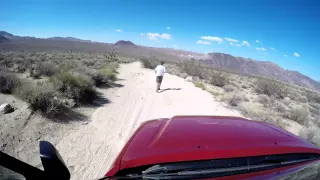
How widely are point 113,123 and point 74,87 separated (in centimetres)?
287

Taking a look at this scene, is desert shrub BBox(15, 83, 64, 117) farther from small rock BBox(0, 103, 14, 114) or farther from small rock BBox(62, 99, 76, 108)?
small rock BBox(62, 99, 76, 108)

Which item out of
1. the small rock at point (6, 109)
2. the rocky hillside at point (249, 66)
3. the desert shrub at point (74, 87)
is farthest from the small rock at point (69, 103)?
A: the rocky hillside at point (249, 66)

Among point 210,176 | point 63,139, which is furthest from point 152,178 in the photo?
point 63,139

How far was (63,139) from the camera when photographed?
210 inches

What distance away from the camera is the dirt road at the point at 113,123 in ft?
14.8

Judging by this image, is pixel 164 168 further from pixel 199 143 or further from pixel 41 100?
pixel 41 100

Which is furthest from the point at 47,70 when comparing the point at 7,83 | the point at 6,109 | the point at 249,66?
the point at 249,66

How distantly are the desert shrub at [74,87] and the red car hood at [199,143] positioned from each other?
20.4ft

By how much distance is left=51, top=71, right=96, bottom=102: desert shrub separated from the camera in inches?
327

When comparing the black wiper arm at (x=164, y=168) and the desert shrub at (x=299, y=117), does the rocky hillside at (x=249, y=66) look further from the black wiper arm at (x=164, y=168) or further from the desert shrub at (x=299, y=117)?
the black wiper arm at (x=164, y=168)

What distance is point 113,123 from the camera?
6.88 meters

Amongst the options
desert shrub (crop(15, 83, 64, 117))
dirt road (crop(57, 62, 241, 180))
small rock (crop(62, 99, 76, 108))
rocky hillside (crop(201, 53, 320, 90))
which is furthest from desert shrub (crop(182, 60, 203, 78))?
rocky hillside (crop(201, 53, 320, 90))

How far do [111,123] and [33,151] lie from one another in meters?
2.55

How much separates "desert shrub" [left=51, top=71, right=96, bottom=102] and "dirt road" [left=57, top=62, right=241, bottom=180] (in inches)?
37.8
